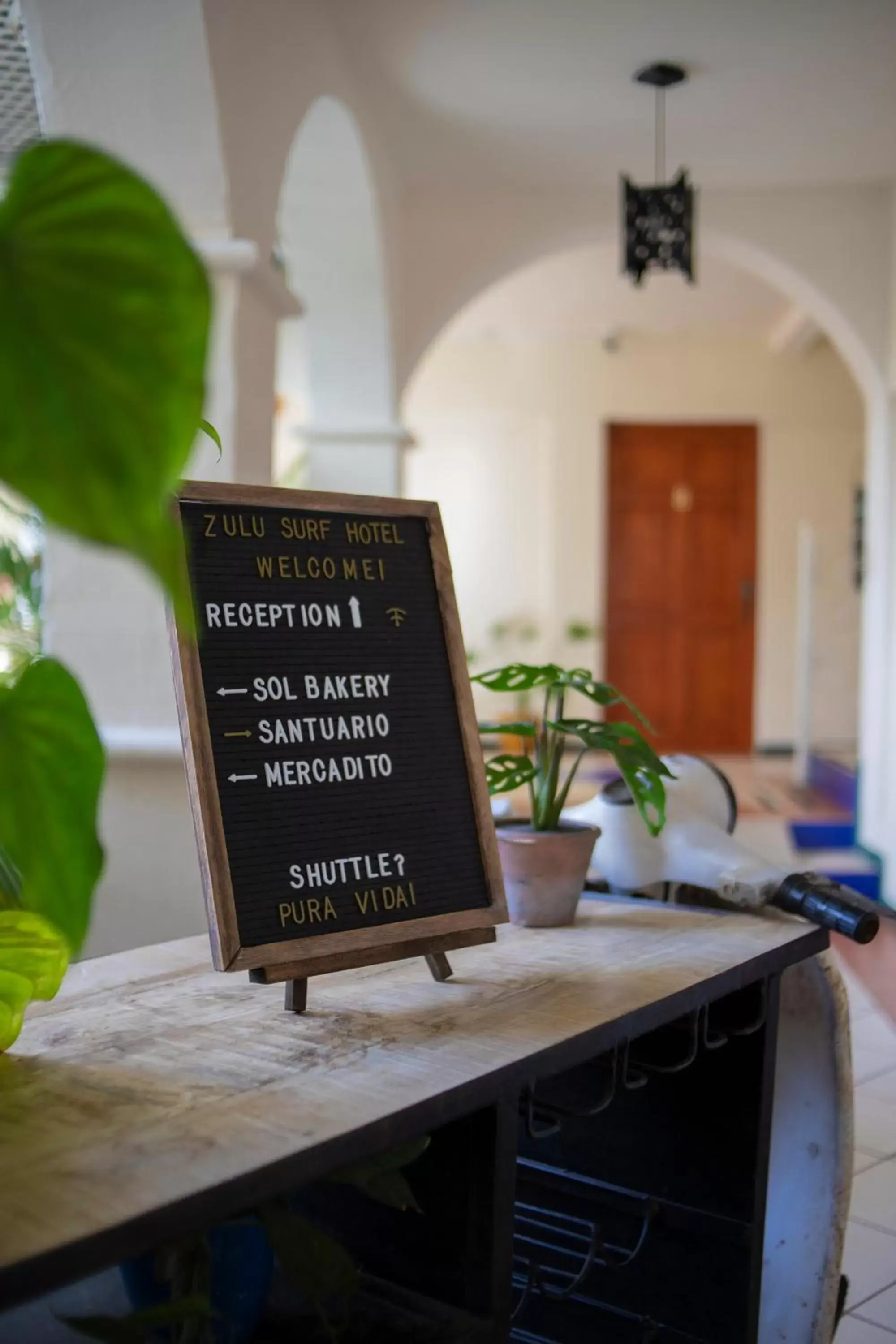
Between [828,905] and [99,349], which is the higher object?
[99,349]

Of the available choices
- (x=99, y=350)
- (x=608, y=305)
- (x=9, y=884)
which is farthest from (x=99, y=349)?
(x=608, y=305)

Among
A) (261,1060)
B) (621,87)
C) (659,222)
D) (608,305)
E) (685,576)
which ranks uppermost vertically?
(608,305)

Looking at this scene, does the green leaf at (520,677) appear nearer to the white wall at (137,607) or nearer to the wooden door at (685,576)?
the white wall at (137,607)

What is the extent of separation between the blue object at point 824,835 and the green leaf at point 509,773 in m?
4.69

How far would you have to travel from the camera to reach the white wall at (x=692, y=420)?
938 cm

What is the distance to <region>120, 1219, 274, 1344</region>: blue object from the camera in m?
0.91

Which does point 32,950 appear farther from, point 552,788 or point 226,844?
point 552,788

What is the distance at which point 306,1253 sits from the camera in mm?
881

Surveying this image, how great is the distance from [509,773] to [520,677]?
14cm

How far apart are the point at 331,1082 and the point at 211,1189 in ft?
0.58

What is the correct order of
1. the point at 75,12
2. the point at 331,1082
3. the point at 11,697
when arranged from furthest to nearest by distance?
the point at 75,12 → the point at 331,1082 → the point at 11,697

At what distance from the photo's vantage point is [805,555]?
7156mm

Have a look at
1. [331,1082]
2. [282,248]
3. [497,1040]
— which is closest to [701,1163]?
[497,1040]

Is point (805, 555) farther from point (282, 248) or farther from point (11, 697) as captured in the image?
point (11, 697)
